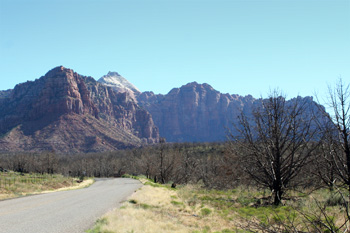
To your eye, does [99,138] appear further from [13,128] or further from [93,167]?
Result: [93,167]

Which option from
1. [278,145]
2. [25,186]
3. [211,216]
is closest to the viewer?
[211,216]

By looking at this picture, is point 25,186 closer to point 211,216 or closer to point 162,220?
point 162,220

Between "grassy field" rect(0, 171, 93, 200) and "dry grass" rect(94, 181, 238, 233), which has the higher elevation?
"dry grass" rect(94, 181, 238, 233)

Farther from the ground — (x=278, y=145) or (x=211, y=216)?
(x=278, y=145)

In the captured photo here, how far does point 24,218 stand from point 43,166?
288 ft

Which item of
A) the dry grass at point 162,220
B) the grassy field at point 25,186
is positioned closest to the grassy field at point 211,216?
the dry grass at point 162,220

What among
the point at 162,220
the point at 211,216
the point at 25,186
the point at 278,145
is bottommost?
the point at 25,186

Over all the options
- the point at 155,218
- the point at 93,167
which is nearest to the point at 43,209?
the point at 155,218

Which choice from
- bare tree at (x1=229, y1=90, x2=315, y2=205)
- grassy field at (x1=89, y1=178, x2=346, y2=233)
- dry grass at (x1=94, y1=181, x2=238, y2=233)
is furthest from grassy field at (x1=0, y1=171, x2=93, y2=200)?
bare tree at (x1=229, y1=90, x2=315, y2=205)

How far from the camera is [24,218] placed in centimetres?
1179

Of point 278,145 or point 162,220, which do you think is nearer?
point 162,220

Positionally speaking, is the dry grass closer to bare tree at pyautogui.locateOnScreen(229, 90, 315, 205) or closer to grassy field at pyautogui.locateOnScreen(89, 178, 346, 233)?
grassy field at pyautogui.locateOnScreen(89, 178, 346, 233)

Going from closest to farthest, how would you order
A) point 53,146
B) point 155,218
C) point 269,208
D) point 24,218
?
point 24,218
point 155,218
point 269,208
point 53,146

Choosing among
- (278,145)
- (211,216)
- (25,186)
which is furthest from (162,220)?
(25,186)
